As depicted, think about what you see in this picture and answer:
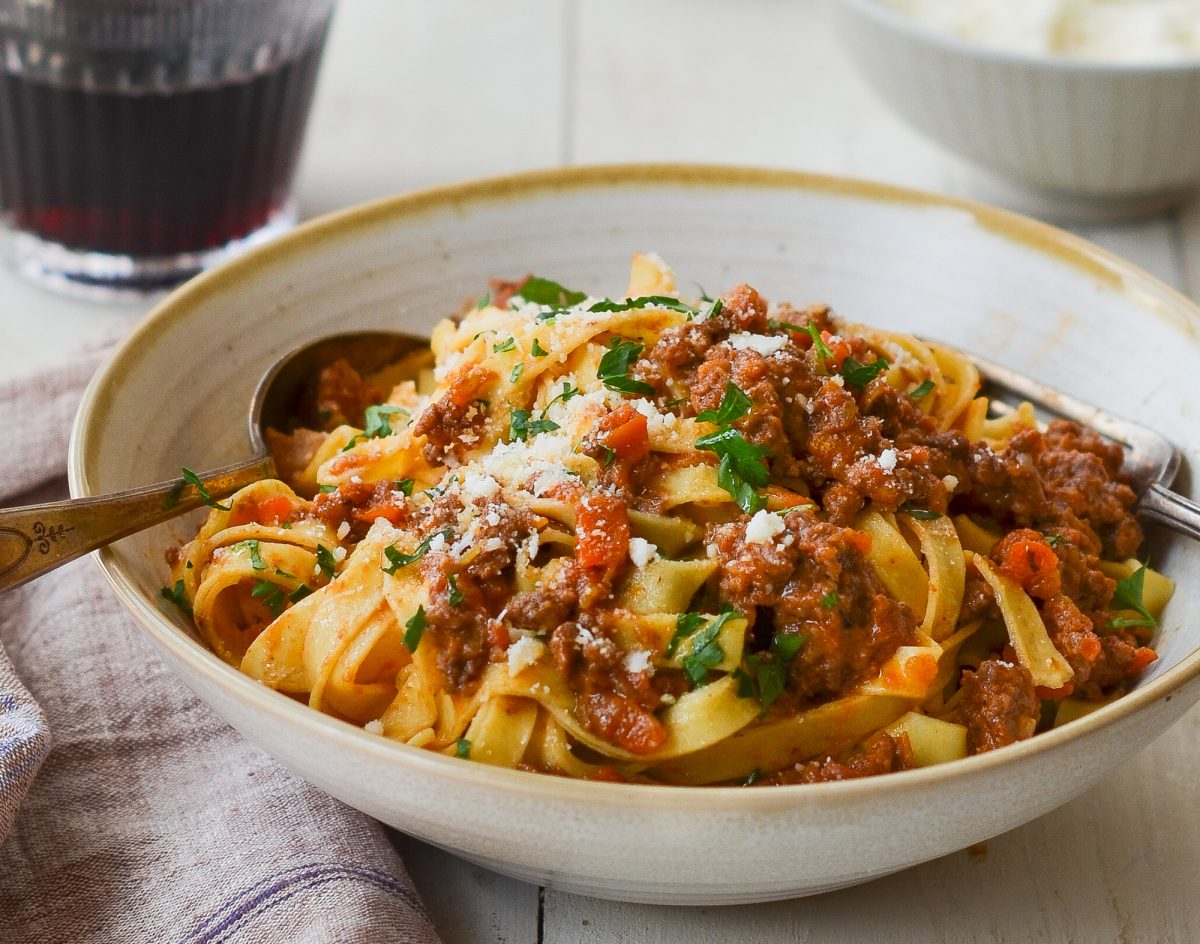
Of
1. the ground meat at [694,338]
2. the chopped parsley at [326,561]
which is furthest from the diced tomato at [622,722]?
the ground meat at [694,338]

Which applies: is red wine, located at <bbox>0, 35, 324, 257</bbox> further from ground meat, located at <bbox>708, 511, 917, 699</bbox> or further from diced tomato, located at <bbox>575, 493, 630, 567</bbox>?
ground meat, located at <bbox>708, 511, 917, 699</bbox>

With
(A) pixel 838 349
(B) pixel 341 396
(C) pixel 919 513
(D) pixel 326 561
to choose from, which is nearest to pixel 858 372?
(A) pixel 838 349

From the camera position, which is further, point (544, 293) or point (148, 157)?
point (148, 157)

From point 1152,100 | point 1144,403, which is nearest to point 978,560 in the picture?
point 1144,403

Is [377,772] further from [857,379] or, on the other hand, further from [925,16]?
[925,16]

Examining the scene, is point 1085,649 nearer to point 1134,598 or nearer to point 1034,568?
point 1034,568

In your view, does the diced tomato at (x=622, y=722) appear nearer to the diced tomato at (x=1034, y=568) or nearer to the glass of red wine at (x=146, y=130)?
the diced tomato at (x=1034, y=568)
